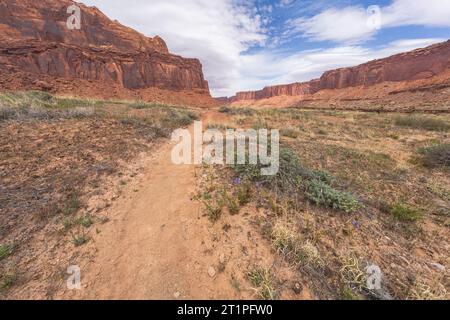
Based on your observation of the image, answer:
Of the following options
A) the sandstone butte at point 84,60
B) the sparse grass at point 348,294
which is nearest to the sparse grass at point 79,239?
the sparse grass at point 348,294

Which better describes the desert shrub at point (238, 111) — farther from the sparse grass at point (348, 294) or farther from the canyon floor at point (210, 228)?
the sparse grass at point (348, 294)

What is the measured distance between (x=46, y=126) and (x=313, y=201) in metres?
9.19

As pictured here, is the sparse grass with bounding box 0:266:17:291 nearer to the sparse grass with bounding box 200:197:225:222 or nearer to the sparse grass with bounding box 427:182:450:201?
the sparse grass with bounding box 200:197:225:222

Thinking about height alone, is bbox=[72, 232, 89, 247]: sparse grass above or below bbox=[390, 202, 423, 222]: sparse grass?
below

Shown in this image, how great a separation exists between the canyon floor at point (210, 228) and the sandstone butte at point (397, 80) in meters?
58.5

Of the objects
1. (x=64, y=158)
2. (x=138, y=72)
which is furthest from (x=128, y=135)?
(x=138, y=72)

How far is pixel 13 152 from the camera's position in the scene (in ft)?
19.0

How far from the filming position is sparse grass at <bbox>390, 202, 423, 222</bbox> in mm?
4008

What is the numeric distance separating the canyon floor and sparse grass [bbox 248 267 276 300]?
1cm

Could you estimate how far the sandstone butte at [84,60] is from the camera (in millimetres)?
37562

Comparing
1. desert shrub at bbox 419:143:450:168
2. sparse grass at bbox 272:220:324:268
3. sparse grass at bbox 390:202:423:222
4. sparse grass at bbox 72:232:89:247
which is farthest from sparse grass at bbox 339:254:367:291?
desert shrub at bbox 419:143:450:168

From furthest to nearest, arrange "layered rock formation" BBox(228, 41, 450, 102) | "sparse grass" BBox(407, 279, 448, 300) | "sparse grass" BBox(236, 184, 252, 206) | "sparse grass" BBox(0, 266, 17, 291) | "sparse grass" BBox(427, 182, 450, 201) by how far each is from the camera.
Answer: "layered rock formation" BBox(228, 41, 450, 102)
"sparse grass" BBox(427, 182, 450, 201)
"sparse grass" BBox(236, 184, 252, 206)
"sparse grass" BBox(0, 266, 17, 291)
"sparse grass" BBox(407, 279, 448, 300)

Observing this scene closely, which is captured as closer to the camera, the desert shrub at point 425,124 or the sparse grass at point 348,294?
the sparse grass at point 348,294
